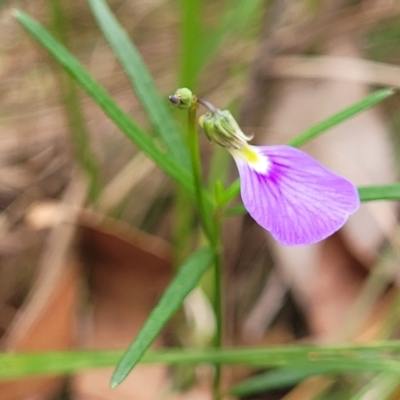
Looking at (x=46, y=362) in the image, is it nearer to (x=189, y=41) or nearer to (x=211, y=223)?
(x=211, y=223)

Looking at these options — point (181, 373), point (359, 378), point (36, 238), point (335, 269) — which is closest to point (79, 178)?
point (36, 238)

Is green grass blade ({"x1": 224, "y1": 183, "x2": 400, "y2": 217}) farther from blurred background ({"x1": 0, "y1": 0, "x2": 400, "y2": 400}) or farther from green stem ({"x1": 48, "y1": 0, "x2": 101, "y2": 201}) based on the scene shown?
green stem ({"x1": 48, "y1": 0, "x2": 101, "y2": 201})

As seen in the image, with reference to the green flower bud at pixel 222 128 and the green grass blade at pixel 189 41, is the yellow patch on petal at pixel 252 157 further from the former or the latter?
the green grass blade at pixel 189 41

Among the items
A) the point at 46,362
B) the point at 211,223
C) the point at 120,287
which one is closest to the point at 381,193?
the point at 211,223

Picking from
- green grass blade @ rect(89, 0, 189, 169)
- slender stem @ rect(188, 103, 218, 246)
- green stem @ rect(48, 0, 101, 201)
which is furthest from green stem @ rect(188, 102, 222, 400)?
green stem @ rect(48, 0, 101, 201)

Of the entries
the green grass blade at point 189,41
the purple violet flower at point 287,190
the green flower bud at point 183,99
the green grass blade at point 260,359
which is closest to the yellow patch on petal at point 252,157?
the purple violet flower at point 287,190
